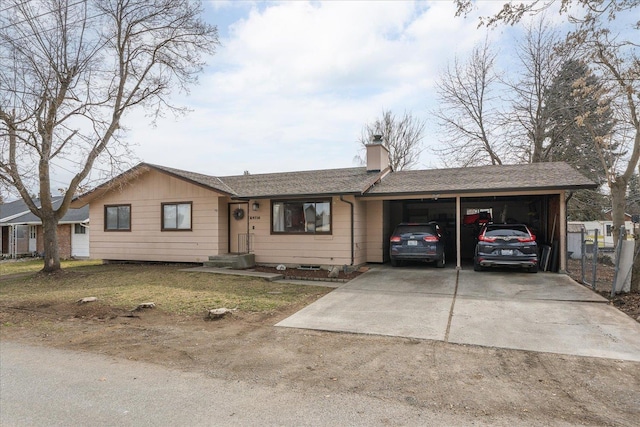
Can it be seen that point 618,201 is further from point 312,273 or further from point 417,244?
point 312,273

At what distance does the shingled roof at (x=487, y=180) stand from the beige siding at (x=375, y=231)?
0.93 meters

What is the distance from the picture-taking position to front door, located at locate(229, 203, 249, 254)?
13884 millimetres

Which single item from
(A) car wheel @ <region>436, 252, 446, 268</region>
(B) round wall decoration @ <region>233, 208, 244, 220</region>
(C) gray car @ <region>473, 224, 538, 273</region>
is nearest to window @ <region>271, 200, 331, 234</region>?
(B) round wall decoration @ <region>233, 208, 244, 220</region>

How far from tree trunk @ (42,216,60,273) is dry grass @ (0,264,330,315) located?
394 millimetres

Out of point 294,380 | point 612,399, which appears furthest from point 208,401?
point 612,399

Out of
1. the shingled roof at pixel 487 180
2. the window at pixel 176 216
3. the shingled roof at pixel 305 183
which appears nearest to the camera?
the shingled roof at pixel 487 180

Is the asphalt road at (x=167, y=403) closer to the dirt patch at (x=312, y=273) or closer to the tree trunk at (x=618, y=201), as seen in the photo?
the dirt patch at (x=312, y=273)

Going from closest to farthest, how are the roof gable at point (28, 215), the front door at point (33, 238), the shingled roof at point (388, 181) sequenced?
the shingled roof at point (388, 181), the roof gable at point (28, 215), the front door at point (33, 238)

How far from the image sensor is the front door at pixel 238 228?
45.5 feet

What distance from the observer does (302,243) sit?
42.4 ft

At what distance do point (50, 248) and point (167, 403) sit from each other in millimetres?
A: 12284

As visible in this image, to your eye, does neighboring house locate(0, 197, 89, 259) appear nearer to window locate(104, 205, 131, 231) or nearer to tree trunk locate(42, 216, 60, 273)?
window locate(104, 205, 131, 231)

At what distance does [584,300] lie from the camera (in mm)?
7746

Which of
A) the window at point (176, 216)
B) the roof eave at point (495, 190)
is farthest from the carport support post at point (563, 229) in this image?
the window at point (176, 216)
